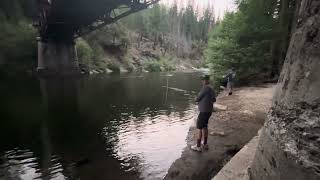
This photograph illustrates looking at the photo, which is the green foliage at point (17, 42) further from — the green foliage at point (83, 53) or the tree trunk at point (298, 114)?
the tree trunk at point (298, 114)

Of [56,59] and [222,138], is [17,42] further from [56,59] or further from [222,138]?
[222,138]

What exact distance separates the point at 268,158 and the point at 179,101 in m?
→ 19.8

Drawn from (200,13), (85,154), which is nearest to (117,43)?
(85,154)

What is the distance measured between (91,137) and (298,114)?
11221mm

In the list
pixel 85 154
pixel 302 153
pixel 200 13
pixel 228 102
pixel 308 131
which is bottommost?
pixel 85 154

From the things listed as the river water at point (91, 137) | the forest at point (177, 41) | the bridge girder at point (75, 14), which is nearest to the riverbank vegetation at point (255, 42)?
the forest at point (177, 41)

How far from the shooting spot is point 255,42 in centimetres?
2195

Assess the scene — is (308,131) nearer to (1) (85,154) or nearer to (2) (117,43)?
(1) (85,154)

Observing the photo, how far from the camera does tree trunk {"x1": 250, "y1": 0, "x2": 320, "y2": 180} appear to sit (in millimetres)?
2385

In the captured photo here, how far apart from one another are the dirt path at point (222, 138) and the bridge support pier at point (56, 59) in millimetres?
35888

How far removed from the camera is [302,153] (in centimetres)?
243

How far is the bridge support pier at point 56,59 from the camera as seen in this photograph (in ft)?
150

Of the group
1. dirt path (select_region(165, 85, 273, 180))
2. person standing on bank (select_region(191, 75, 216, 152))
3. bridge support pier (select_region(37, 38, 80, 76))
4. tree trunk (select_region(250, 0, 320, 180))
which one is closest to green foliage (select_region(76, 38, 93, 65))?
bridge support pier (select_region(37, 38, 80, 76))

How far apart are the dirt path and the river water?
3.62 ft
